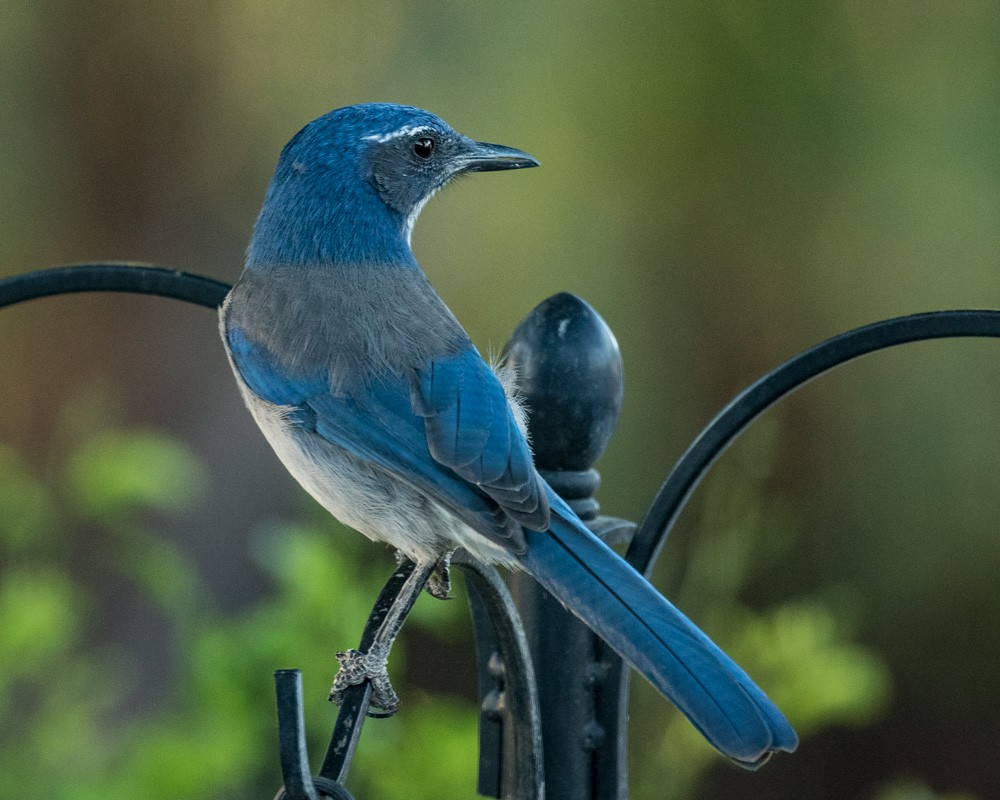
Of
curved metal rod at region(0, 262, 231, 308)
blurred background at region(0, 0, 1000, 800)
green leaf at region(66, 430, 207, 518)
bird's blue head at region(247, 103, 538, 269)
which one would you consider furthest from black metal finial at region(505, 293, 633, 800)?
blurred background at region(0, 0, 1000, 800)

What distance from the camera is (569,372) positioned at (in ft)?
6.74

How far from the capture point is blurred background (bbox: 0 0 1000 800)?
398cm

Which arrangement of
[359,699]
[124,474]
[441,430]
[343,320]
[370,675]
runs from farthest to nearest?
[124,474]
[343,320]
[441,430]
[370,675]
[359,699]

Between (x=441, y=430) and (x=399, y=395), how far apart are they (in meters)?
0.11

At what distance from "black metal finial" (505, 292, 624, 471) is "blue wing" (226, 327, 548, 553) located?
100 mm

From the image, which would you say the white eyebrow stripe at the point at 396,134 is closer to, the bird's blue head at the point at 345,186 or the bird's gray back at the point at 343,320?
the bird's blue head at the point at 345,186

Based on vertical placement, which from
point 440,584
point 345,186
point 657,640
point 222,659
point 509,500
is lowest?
point 222,659

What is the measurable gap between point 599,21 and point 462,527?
2124 mm

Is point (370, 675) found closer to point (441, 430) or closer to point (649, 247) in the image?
point (441, 430)

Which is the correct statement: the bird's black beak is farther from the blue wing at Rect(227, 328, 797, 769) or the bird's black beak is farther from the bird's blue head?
the blue wing at Rect(227, 328, 797, 769)

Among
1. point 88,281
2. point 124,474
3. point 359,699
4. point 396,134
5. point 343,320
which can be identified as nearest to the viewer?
point 359,699

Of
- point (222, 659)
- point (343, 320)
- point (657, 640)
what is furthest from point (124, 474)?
point (657, 640)

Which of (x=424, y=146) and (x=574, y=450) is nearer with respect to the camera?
(x=574, y=450)

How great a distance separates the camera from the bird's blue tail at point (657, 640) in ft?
6.02
